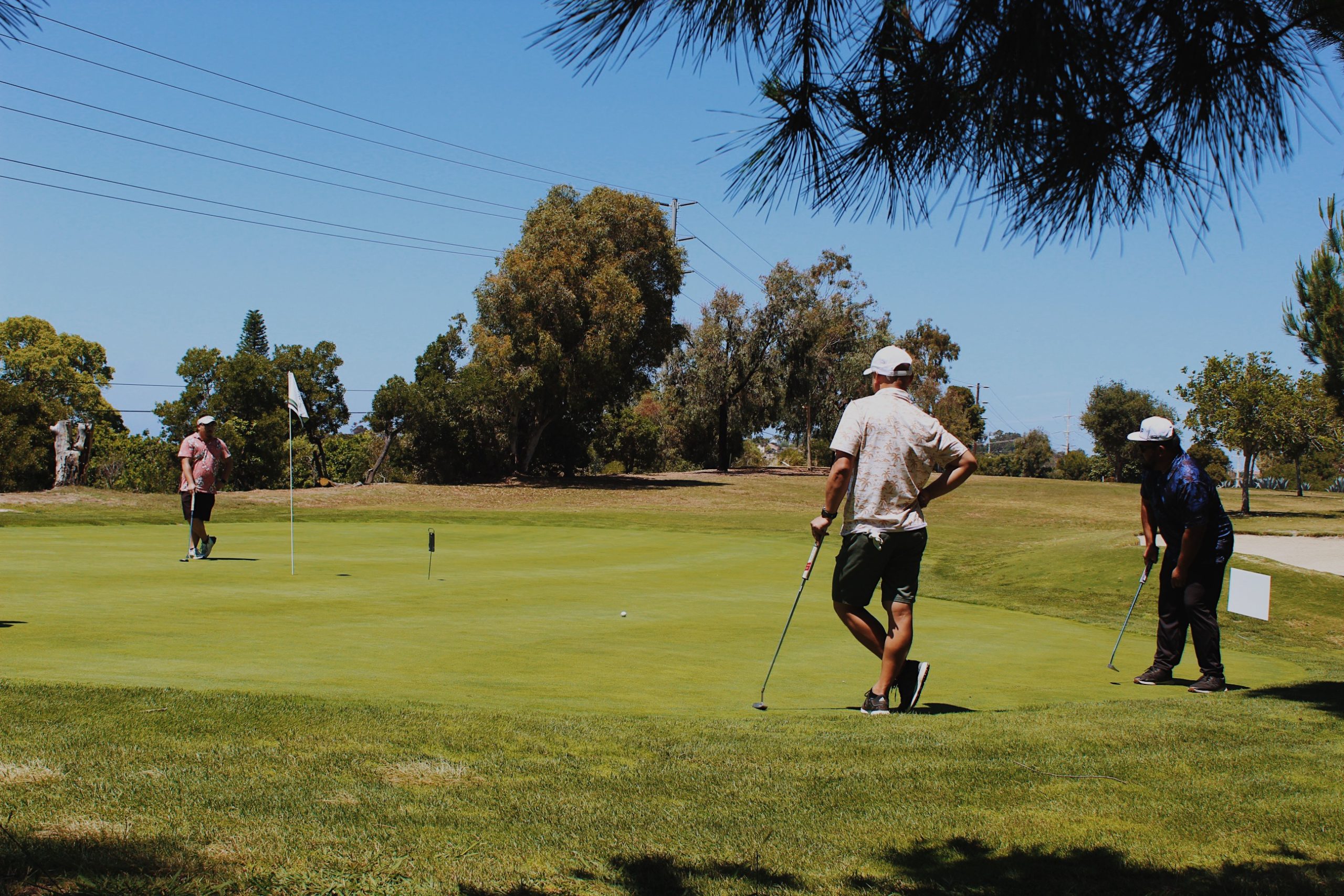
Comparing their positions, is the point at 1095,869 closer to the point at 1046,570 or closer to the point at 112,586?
the point at 112,586

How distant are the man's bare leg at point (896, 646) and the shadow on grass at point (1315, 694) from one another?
2730 mm

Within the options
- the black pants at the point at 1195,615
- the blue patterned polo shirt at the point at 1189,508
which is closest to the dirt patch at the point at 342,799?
the black pants at the point at 1195,615

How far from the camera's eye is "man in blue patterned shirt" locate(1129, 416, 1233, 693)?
25.8 ft

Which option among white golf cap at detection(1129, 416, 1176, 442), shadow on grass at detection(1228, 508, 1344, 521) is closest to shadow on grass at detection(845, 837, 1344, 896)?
white golf cap at detection(1129, 416, 1176, 442)

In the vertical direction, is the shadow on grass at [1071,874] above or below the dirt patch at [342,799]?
below

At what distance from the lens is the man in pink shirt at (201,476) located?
46.1ft

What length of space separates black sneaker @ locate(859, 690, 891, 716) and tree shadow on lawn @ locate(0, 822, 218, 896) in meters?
3.93

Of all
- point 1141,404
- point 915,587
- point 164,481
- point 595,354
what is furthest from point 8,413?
point 1141,404

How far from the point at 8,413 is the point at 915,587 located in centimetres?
3298

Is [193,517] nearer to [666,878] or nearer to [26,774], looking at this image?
[26,774]

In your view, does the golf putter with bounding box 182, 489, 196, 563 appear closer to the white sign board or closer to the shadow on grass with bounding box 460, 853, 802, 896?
the shadow on grass with bounding box 460, 853, 802, 896

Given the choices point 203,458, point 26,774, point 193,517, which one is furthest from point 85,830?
point 203,458

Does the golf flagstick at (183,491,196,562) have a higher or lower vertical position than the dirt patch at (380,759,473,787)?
higher

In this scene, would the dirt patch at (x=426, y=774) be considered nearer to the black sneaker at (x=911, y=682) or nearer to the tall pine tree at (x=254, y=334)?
the black sneaker at (x=911, y=682)
